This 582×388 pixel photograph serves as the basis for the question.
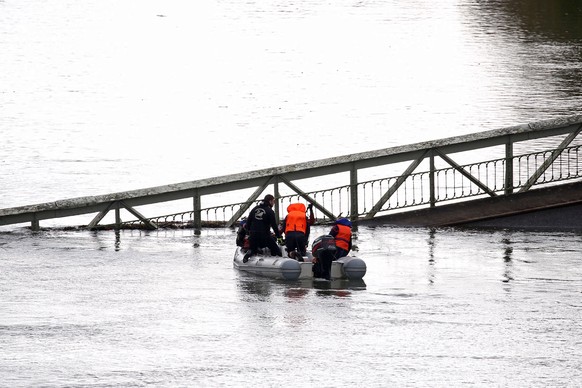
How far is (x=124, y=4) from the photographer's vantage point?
509 ft

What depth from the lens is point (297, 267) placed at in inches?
905

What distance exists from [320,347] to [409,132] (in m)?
50.8

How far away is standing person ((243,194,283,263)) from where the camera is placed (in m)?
23.7

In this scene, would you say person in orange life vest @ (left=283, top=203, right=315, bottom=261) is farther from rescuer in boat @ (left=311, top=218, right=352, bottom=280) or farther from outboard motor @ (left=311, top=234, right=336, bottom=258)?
outboard motor @ (left=311, top=234, right=336, bottom=258)

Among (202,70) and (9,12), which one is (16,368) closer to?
(202,70)

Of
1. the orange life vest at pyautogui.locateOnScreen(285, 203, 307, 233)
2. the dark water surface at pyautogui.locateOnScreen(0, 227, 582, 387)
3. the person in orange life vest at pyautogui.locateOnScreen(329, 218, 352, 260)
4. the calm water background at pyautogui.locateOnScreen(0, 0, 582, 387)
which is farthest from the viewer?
the orange life vest at pyautogui.locateOnScreen(285, 203, 307, 233)

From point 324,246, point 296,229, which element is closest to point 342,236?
point 324,246

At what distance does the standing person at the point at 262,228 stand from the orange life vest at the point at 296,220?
1.04 ft

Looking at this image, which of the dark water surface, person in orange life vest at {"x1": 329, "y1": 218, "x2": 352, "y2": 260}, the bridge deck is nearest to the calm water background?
the dark water surface

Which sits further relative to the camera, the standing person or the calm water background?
the standing person

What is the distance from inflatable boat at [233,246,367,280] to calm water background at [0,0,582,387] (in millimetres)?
289

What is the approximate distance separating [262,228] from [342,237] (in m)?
1.50

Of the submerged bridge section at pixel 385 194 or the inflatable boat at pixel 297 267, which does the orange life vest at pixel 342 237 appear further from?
the submerged bridge section at pixel 385 194

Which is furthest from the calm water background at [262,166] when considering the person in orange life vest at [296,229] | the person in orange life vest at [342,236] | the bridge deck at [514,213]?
the person in orange life vest at [296,229]
